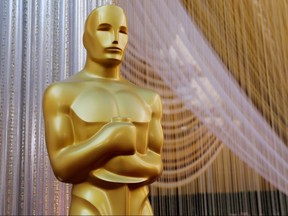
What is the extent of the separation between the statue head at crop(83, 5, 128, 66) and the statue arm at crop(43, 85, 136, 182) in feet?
0.65

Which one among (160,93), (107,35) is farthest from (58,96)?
(160,93)

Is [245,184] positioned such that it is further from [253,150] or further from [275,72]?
[275,72]

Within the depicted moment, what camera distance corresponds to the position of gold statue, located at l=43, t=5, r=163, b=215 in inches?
47.8

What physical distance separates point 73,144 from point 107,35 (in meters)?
0.37

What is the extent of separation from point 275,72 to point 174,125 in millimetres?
677

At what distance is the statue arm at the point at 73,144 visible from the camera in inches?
47.0

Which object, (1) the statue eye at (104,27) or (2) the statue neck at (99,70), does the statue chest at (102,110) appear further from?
(1) the statue eye at (104,27)

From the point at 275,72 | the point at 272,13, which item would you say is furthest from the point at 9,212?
the point at 272,13

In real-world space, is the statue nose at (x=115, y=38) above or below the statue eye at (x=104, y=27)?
below

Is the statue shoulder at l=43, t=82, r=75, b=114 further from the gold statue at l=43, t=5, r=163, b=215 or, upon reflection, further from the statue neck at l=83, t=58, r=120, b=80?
the statue neck at l=83, t=58, r=120, b=80

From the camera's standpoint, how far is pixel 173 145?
2.27 m

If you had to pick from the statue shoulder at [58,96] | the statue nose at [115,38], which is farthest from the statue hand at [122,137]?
the statue nose at [115,38]

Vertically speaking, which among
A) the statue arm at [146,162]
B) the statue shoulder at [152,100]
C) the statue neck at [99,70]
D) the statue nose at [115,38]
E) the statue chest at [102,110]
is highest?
the statue nose at [115,38]

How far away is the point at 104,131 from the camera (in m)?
1.20
